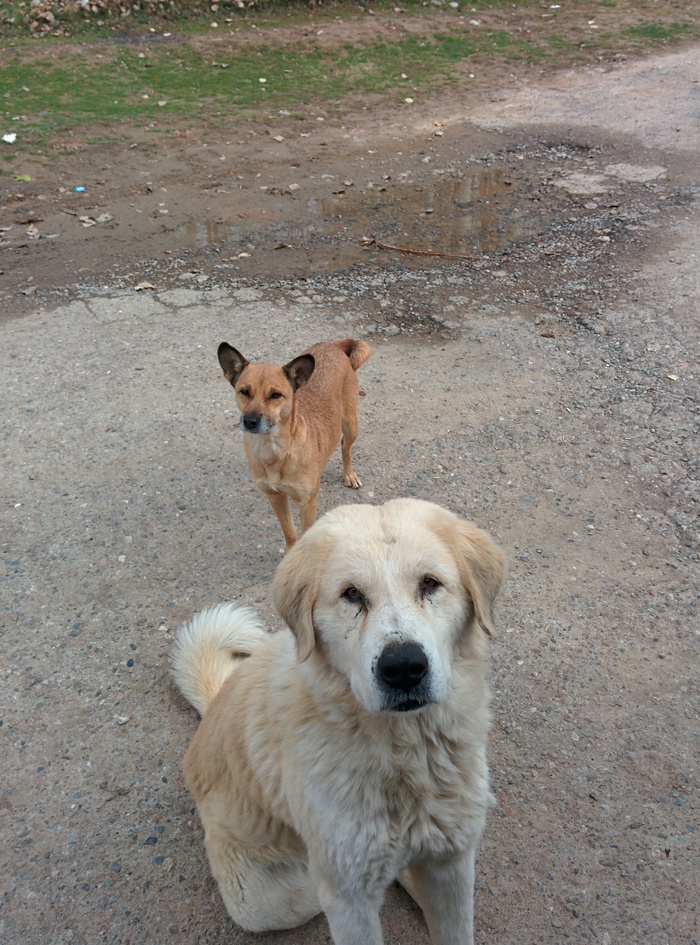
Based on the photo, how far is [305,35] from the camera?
1305 centimetres

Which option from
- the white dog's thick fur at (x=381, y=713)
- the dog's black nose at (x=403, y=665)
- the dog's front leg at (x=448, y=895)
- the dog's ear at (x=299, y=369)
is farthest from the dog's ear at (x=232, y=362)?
the dog's front leg at (x=448, y=895)

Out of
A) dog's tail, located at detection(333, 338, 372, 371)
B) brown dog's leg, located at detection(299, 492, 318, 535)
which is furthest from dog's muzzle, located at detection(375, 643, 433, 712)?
dog's tail, located at detection(333, 338, 372, 371)

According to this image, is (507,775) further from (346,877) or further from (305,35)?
(305,35)

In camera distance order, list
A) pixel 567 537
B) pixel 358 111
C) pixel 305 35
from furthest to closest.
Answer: pixel 305 35 < pixel 358 111 < pixel 567 537

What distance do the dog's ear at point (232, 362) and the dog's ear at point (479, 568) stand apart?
2.33m

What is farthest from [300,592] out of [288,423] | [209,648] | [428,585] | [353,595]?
[288,423]

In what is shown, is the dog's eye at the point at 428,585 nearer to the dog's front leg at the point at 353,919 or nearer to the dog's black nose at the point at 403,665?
the dog's black nose at the point at 403,665

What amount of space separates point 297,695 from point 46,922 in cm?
147

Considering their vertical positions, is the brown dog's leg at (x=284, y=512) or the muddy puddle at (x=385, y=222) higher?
the muddy puddle at (x=385, y=222)

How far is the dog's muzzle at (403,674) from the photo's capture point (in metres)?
1.81

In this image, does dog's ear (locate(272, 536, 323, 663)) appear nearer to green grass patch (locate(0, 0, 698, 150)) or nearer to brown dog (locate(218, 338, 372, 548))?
brown dog (locate(218, 338, 372, 548))

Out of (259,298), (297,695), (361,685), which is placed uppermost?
(361,685)

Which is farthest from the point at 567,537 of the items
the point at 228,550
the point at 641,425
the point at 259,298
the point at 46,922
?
the point at 259,298

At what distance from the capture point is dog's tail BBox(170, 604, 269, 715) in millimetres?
3100
